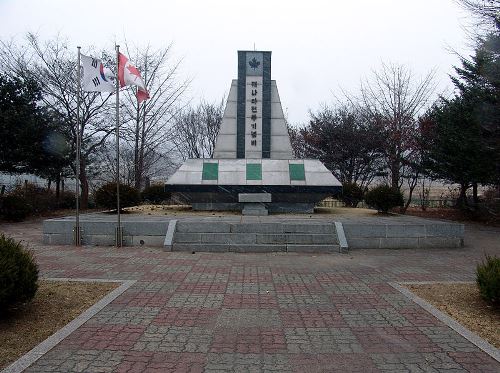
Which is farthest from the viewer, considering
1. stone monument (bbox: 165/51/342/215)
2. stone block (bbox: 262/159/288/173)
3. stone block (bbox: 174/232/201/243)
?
stone block (bbox: 262/159/288/173)

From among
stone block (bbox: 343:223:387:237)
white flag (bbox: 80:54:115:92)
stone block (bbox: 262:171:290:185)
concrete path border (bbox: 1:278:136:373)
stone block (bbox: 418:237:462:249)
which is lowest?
concrete path border (bbox: 1:278:136:373)

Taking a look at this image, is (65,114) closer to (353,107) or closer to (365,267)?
(353,107)

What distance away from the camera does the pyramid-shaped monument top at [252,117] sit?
17156 mm

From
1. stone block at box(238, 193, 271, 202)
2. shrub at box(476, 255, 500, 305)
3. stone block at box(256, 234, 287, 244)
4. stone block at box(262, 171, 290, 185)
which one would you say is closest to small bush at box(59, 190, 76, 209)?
stone block at box(238, 193, 271, 202)

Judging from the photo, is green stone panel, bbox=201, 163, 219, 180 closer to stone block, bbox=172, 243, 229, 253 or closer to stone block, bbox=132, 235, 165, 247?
stone block, bbox=132, 235, 165, 247

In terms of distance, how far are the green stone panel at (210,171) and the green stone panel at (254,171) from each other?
114 cm

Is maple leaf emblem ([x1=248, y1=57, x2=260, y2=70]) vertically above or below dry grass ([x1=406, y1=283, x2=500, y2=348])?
above

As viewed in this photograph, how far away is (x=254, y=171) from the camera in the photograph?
51.9 ft

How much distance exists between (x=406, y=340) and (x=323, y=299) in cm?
171

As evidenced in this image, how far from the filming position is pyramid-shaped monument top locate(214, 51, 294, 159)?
17.2 m

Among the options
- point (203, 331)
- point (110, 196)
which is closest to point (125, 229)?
point (110, 196)

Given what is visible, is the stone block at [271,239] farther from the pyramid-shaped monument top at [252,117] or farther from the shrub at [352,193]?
the shrub at [352,193]

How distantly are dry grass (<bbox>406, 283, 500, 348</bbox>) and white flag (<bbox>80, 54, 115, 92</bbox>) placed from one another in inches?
330

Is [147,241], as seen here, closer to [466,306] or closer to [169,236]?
[169,236]
